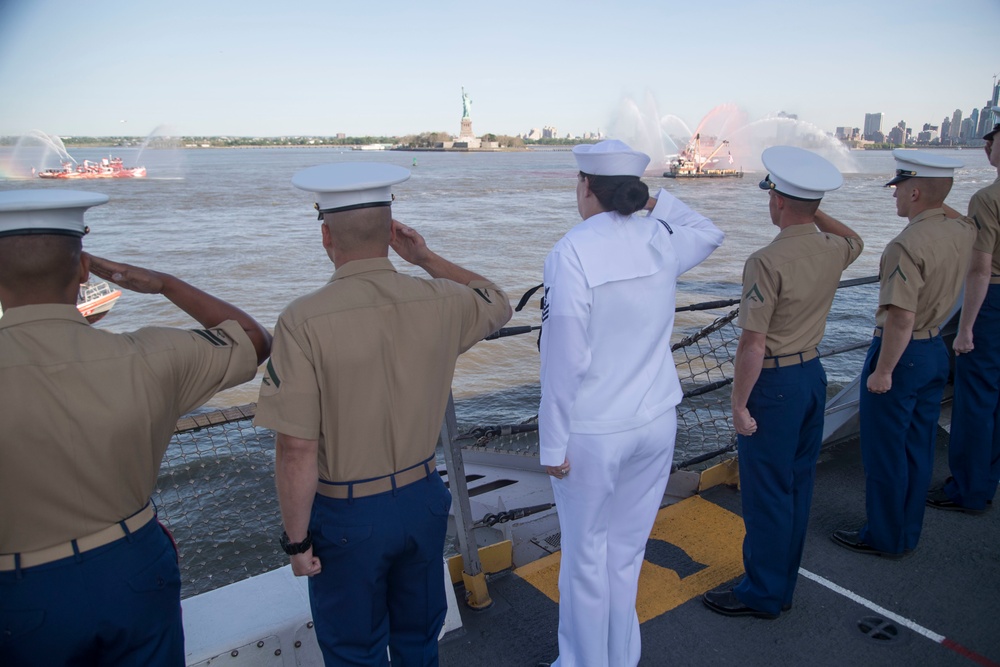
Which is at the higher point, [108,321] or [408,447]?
[408,447]

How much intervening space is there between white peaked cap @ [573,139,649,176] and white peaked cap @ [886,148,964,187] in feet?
5.19

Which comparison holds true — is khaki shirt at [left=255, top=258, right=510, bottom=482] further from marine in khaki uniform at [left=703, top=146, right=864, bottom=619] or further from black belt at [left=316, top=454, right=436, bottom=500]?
marine in khaki uniform at [left=703, top=146, right=864, bottom=619]

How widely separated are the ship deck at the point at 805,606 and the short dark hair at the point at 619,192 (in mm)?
1659

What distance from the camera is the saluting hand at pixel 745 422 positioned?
2.72 metres

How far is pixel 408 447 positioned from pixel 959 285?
2.63 m

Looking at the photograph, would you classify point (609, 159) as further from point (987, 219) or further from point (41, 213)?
point (987, 219)

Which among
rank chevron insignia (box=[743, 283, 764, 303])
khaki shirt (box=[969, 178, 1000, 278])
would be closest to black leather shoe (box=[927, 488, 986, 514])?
khaki shirt (box=[969, 178, 1000, 278])

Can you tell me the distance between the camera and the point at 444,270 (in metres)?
2.20

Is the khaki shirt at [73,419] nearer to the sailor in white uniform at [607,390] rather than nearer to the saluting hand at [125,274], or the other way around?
the saluting hand at [125,274]

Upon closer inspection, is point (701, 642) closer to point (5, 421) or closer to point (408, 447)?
point (408, 447)

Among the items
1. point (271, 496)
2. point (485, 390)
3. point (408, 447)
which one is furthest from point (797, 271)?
point (485, 390)

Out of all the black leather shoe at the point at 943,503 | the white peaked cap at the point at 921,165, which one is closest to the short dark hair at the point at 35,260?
the white peaked cap at the point at 921,165

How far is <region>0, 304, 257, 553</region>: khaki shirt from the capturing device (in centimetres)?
149

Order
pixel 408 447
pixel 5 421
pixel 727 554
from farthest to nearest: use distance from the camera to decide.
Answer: pixel 727 554
pixel 408 447
pixel 5 421
